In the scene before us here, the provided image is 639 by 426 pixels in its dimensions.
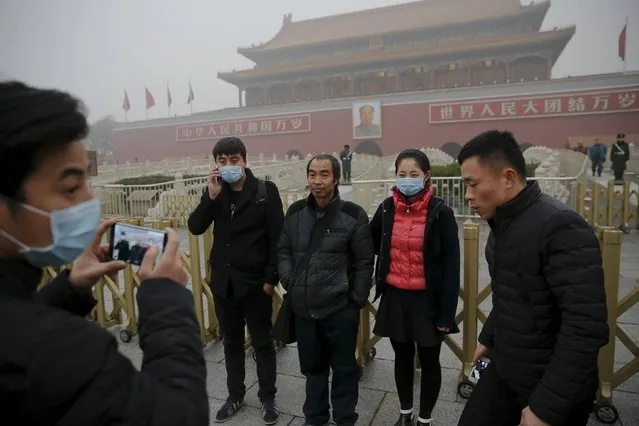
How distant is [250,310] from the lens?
278 cm

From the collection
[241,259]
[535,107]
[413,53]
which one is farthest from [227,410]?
[413,53]

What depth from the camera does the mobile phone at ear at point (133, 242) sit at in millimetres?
1237

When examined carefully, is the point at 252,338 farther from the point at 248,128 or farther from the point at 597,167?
the point at 248,128

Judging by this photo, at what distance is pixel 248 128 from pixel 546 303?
96.6 feet

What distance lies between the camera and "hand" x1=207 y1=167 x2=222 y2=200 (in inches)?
108

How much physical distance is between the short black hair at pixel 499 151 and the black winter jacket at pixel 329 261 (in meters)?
0.94

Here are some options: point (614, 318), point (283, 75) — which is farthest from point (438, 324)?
point (283, 75)

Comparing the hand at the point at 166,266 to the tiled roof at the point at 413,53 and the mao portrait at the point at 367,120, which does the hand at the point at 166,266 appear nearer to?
the mao portrait at the point at 367,120

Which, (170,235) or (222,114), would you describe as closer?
(170,235)

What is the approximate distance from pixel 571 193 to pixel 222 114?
84.1ft

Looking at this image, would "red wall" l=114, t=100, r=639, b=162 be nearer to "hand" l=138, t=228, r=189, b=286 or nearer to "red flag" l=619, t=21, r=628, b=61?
"red flag" l=619, t=21, r=628, b=61

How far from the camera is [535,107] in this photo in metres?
23.3

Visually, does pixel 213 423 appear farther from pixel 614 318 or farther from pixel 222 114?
pixel 222 114

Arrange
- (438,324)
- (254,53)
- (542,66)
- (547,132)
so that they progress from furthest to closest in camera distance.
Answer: (254,53), (542,66), (547,132), (438,324)
